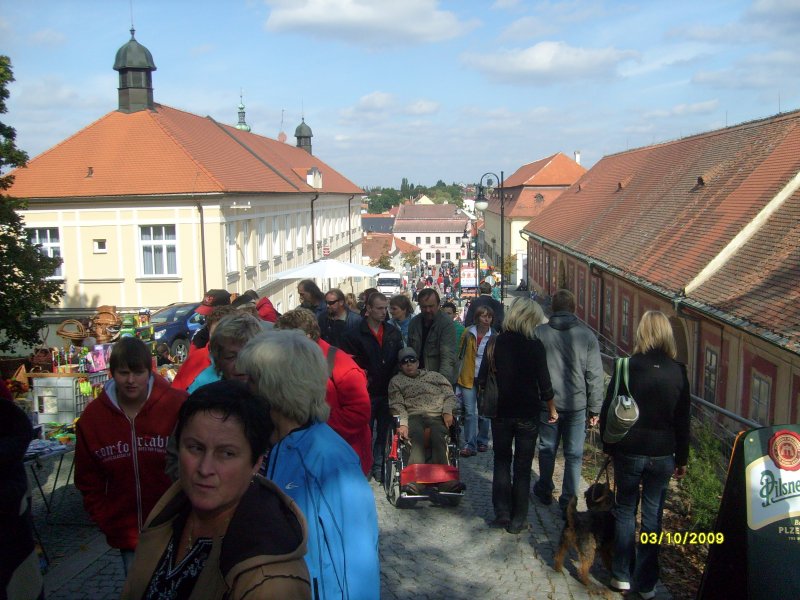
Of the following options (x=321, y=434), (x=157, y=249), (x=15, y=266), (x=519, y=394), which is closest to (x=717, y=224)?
(x=519, y=394)

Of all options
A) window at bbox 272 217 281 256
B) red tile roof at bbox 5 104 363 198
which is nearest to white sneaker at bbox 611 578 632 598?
red tile roof at bbox 5 104 363 198

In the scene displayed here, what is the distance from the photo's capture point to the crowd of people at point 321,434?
6.99 ft

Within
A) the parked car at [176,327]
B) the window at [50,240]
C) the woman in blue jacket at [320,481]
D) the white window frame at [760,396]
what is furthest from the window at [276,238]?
the woman in blue jacket at [320,481]

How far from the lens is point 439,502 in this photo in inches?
268

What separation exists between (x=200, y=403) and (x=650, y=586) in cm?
387

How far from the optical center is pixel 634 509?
4.95 metres

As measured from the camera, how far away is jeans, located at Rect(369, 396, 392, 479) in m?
7.56

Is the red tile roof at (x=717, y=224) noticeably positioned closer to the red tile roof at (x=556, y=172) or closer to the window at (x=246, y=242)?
the window at (x=246, y=242)

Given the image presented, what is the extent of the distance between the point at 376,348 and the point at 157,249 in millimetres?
23292

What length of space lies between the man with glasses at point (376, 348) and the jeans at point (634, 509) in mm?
2959

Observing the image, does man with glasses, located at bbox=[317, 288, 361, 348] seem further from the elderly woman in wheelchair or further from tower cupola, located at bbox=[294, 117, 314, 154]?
tower cupola, located at bbox=[294, 117, 314, 154]

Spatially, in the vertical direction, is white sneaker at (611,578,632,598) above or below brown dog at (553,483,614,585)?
below

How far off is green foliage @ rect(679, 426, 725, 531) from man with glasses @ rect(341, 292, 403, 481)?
113 inches

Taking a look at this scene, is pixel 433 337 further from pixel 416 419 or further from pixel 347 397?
pixel 347 397
